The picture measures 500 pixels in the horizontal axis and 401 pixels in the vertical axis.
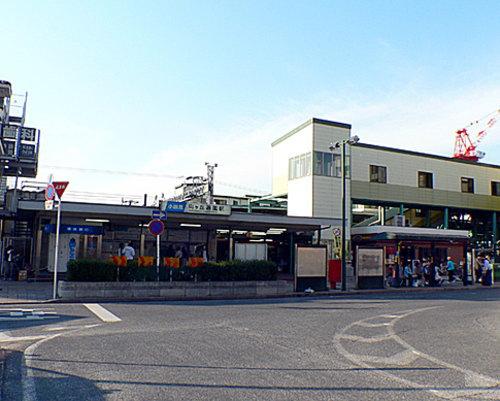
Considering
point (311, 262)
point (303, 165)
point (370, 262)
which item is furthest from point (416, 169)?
point (311, 262)

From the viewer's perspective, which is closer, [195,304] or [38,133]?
[195,304]

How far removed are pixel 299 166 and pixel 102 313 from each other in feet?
88.6

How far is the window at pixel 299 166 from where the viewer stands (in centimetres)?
3691

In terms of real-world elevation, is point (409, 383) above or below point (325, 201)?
below

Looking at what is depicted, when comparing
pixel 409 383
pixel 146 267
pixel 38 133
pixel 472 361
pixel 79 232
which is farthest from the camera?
pixel 38 133

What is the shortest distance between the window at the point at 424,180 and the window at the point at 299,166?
10.7 metres

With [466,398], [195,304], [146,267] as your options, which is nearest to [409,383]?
[466,398]

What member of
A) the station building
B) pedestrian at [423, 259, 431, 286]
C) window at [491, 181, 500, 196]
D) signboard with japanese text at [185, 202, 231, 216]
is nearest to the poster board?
pedestrian at [423, 259, 431, 286]

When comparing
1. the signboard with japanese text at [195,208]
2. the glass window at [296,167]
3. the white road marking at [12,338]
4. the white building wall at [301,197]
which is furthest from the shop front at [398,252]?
A: the white road marking at [12,338]

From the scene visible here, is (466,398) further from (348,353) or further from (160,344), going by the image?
(160,344)

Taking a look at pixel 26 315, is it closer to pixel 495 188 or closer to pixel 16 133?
pixel 16 133

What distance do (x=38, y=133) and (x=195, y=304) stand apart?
21888mm

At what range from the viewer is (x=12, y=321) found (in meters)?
11.2

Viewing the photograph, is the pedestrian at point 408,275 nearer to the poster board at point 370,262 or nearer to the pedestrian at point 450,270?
the poster board at point 370,262
